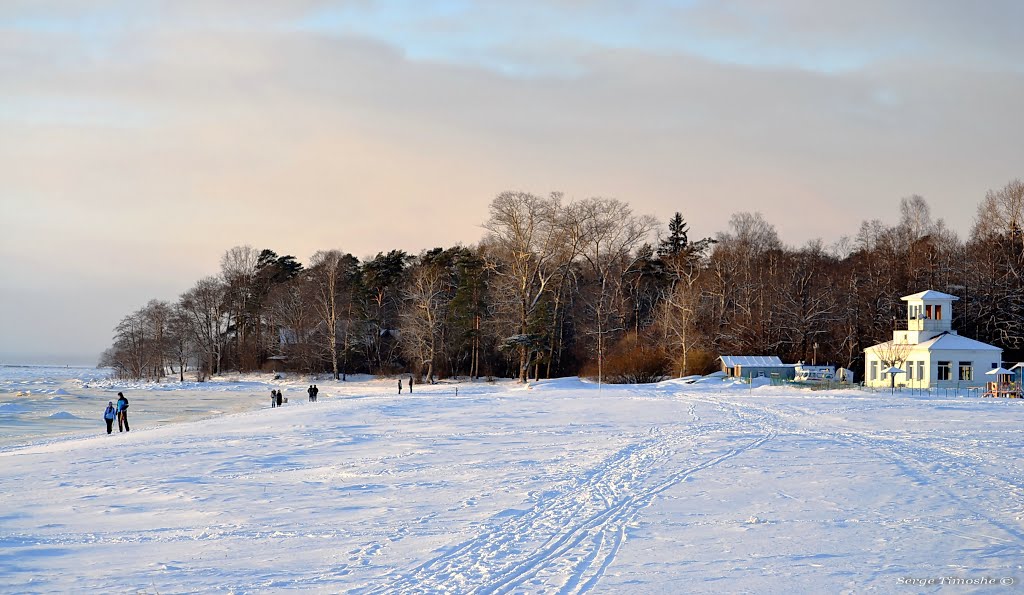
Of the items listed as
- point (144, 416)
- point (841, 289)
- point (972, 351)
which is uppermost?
point (841, 289)

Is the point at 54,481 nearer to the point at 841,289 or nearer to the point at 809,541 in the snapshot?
the point at 809,541

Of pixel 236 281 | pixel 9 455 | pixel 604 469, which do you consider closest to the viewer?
pixel 604 469

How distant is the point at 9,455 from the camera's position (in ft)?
64.4

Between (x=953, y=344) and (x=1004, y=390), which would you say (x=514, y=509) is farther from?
(x=953, y=344)

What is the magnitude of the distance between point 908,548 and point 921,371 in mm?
42220

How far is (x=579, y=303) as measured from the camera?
70.8 m

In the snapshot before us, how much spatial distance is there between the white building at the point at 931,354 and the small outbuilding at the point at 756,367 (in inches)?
248

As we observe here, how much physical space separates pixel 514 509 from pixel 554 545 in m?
2.36

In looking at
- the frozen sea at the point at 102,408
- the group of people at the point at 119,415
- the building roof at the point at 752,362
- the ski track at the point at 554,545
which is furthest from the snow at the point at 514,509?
the building roof at the point at 752,362

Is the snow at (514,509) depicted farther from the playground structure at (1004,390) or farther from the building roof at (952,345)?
the building roof at (952,345)

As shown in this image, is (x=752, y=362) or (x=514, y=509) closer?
(x=514, y=509)

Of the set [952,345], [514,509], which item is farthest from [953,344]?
[514,509]

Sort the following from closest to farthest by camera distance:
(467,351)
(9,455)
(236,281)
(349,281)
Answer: (9,455), (467,351), (349,281), (236,281)

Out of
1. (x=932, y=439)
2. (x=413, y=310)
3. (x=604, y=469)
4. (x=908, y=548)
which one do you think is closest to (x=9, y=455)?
(x=604, y=469)
